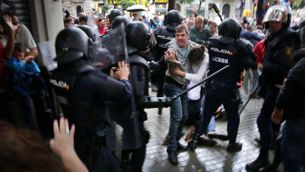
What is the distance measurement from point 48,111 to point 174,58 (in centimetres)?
191

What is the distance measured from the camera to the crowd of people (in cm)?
245

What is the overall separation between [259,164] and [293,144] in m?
1.00

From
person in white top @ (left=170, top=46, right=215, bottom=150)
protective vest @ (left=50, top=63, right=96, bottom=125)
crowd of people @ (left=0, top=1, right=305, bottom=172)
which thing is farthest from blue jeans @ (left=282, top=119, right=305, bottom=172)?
protective vest @ (left=50, top=63, right=96, bottom=125)

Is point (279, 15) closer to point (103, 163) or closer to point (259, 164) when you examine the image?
point (259, 164)

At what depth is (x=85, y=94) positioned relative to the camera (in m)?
2.35

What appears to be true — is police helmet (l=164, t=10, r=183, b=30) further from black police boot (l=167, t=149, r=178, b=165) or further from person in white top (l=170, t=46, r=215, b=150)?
black police boot (l=167, t=149, r=178, b=165)

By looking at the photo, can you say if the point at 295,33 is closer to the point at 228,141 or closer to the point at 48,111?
the point at 228,141

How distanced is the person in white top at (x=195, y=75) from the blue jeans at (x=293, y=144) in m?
1.46

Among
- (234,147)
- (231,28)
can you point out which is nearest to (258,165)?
(234,147)

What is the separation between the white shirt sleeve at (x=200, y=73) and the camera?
13.6 feet

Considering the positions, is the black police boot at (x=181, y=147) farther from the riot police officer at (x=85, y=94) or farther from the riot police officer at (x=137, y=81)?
the riot police officer at (x=85, y=94)

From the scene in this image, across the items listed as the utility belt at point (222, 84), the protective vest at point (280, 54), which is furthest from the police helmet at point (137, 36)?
the protective vest at point (280, 54)

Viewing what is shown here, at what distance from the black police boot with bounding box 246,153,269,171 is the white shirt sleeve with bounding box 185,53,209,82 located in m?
1.33

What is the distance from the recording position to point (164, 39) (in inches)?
222
